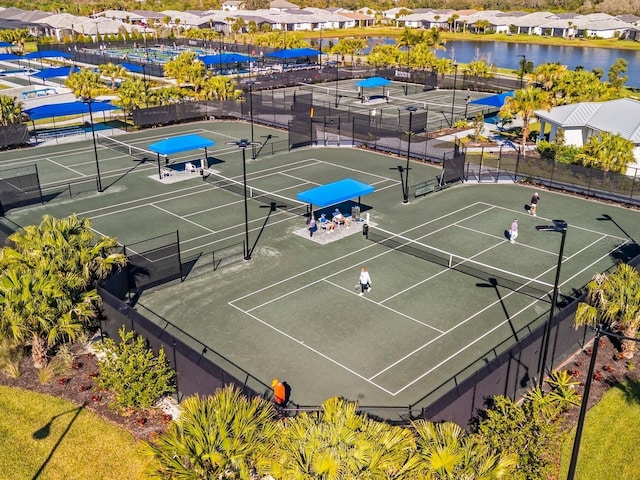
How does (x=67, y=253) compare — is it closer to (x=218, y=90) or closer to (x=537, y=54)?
(x=218, y=90)

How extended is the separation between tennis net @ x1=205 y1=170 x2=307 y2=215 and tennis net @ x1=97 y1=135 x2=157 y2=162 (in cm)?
837

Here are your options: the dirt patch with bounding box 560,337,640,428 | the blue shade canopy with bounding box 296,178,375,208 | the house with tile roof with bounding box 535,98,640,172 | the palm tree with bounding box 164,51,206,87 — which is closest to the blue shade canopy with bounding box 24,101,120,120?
the palm tree with bounding box 164,51,206,87

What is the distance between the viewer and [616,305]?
80.5 feet

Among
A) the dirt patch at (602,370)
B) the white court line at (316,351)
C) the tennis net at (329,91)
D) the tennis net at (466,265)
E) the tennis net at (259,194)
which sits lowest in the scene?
the dirt patch at (602,370)

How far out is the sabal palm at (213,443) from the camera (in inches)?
584

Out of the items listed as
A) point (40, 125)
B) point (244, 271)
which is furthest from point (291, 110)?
point (244, 271)

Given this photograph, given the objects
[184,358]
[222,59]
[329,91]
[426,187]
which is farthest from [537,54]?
[184,358]

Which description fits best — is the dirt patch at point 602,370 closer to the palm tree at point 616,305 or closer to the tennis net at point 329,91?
the palm tree at point 616,305

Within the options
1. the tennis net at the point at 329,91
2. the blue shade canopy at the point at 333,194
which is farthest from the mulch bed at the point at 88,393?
the tennis net at the point at 329,91

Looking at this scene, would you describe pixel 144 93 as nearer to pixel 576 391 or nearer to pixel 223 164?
pixel 223 164

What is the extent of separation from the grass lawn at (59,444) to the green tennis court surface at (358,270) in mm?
4849

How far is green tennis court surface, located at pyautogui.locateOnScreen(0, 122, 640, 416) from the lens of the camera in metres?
24.8

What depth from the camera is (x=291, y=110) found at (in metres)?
68.1

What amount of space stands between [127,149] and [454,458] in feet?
164
